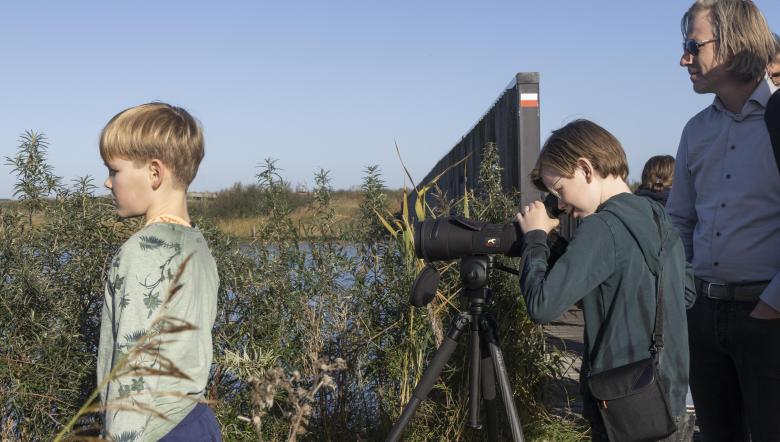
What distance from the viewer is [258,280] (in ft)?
11.4

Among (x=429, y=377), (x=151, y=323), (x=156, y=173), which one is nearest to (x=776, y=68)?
(x=429, y=377)

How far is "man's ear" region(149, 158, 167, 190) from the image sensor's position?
192 centimetres

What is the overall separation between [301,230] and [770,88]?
2033 mm

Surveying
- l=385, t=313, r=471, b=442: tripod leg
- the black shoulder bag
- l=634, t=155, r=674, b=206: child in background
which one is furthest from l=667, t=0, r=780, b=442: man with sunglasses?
l=634, t=155, r=674, b=206: child in background

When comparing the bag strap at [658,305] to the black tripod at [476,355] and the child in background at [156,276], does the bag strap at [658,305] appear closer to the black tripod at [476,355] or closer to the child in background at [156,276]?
the black tripod at [476,355]

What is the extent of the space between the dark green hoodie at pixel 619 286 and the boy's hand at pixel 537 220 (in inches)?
5.4

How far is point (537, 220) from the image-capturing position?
2.47m

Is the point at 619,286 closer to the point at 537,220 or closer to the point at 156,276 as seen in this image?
the point at 537,220

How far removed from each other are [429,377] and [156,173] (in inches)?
52.6

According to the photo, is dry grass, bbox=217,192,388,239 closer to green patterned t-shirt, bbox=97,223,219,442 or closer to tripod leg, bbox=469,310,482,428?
tripod leg, bbox=469,310,482,428

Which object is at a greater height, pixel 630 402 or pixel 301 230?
pixel 301 230

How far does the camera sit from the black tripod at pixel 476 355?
2768mm

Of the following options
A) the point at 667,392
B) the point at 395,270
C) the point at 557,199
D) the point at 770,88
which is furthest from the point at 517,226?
the point at 395,270

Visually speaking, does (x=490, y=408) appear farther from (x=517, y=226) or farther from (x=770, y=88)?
(x=770, y=88)
